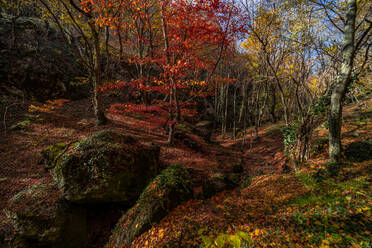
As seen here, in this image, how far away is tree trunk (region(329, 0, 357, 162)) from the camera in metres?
4.66

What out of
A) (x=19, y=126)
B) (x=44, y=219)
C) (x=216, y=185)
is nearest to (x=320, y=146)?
(x=216, y=185)

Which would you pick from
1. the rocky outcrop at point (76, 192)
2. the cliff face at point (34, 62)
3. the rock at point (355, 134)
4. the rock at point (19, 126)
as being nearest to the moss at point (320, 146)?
the rock at point (355, 134)

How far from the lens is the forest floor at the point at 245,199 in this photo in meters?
2.75

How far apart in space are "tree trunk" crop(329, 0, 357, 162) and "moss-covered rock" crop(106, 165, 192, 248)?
17.2 ft

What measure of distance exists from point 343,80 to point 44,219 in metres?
10.1

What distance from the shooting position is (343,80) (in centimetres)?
479

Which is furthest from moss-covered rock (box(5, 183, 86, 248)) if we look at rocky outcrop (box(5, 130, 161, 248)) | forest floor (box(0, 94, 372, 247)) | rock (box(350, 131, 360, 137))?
rock (box(350, 131, 360, 137))

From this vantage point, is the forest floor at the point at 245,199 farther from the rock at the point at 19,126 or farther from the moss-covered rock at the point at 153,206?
the moss-covered rock at the point at 153,206

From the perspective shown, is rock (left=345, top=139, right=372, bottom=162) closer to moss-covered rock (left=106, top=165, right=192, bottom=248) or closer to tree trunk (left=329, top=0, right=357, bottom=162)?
tree trunk (left=329, top=0, right=357, bottom=162)

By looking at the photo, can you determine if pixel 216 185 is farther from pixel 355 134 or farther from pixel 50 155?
pixel 355 134

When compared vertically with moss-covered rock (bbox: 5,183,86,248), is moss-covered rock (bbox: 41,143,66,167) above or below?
above

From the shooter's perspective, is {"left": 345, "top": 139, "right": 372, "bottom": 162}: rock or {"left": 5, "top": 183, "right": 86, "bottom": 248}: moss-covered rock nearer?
{"left": 5, "top": 183, "right": 86, "bottom": 248}: moss-covered rock

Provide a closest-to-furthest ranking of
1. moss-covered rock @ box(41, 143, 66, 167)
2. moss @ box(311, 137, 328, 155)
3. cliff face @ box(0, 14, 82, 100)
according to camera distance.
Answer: moss-covered rock @ box(41, 143, 66, 167)
moss @ box(311, 137, 328, 155)
cliff face @ box(0, 14, 82, 100)

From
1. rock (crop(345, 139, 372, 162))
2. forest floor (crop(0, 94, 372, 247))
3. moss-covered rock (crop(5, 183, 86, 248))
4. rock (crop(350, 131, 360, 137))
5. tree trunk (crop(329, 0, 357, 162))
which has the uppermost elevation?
tree trunk (crop(329, 0, 357, 162))
